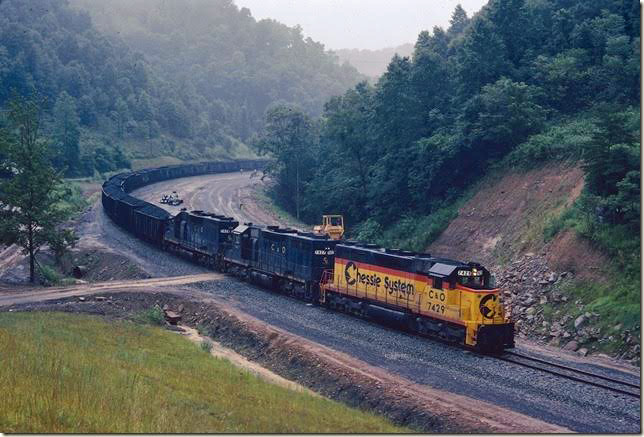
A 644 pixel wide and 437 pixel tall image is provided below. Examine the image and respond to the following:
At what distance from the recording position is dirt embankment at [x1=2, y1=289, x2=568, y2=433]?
20.9 meters

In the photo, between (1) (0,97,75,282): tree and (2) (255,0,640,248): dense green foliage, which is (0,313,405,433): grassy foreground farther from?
(2) (255,0,640,248): dense green foliage

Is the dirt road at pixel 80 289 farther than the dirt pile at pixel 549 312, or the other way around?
the dirt road at pixel 80 289

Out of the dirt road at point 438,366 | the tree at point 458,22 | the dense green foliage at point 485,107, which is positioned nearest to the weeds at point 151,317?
the dirt road at point 438,366

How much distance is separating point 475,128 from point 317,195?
1052 inches

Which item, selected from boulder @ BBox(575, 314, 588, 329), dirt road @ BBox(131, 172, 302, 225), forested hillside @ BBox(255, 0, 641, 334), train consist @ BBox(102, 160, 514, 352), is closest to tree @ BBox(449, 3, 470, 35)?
forested hillside @ BBox(255, 0, 641, 334)

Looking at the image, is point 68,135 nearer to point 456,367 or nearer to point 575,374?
point 456,367

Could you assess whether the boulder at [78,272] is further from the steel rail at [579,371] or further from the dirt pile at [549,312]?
the steel rail at [579,371]

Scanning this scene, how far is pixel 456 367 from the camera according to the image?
26047 mm

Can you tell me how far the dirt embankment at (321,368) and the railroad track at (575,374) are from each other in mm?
4531

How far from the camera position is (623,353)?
27.9m

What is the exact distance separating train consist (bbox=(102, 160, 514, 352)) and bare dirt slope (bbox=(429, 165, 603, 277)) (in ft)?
28.0

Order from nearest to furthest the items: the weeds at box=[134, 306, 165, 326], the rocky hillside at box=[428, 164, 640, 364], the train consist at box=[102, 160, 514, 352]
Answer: the train consist at box=[102, 160, 514, 352]
the rocky hillside at box=[428, 164, 640, 364]
the weeds at box=[134, 306, 165, 326]

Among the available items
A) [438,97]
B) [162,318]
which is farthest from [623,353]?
[438,97]

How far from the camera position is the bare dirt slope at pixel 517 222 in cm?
3666
